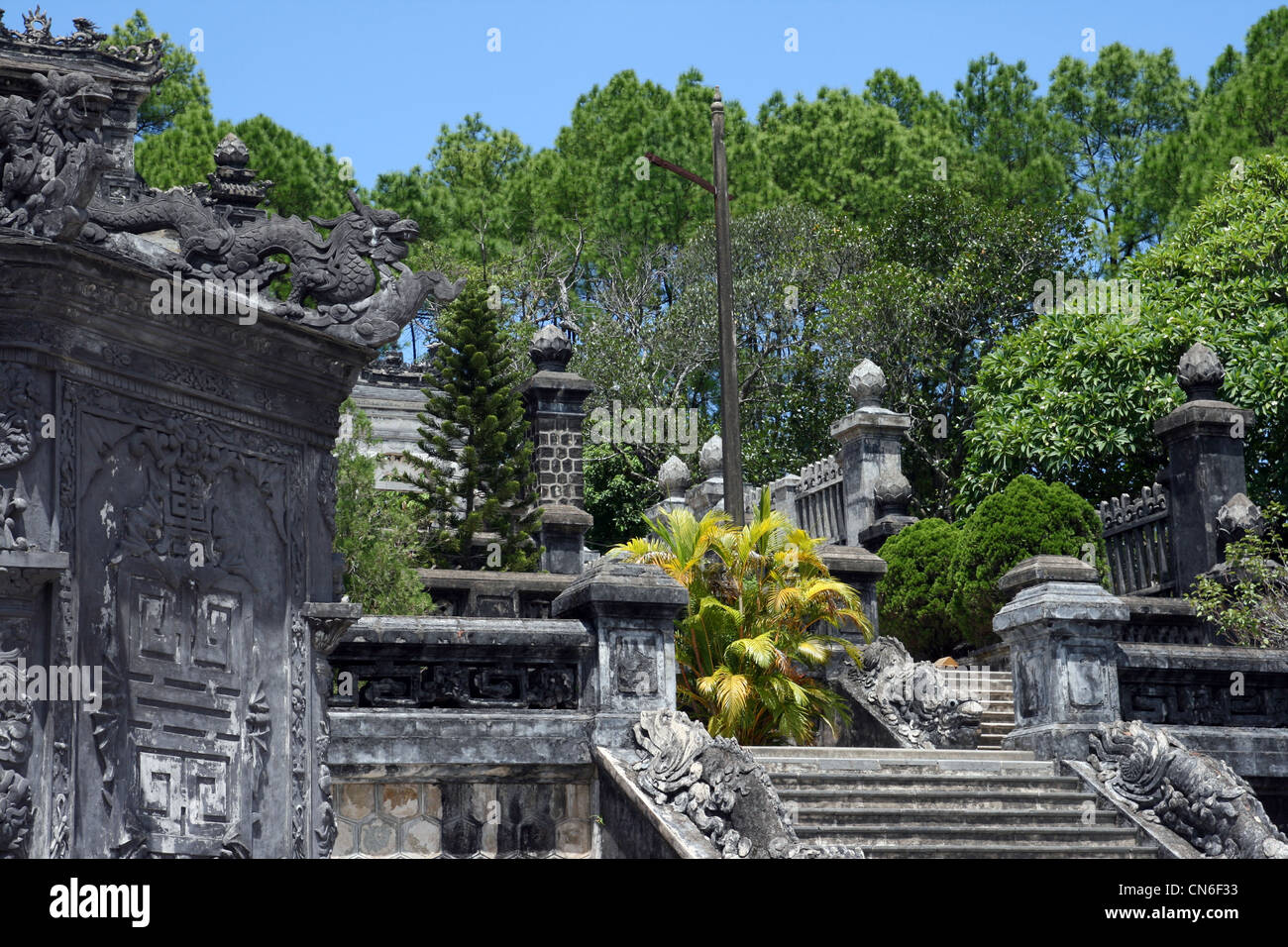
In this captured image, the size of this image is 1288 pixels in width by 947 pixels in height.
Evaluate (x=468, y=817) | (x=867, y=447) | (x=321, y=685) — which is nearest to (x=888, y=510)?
(x=867, y=447)

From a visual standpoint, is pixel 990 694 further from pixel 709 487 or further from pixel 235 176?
pixel 235 176

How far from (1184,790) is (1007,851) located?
162cm

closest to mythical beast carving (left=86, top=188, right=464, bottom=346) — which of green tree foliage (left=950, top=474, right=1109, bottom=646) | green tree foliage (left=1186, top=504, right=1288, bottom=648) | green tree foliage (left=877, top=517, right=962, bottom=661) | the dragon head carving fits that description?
the dragon head carving

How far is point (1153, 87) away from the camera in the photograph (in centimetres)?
4681

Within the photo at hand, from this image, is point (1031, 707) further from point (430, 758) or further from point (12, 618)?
point (12, 618)

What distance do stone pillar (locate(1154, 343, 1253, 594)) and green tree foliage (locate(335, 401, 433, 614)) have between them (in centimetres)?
963

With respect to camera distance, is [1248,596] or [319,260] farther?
[1248,596]

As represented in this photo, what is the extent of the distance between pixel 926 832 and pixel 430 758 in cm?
360

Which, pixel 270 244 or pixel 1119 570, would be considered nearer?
pixel 270 244

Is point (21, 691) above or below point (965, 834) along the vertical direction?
above

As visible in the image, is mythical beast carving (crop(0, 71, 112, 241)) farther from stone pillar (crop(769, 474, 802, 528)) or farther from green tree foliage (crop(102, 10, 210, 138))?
green tree foliage (crop(102, 10, 210, 138))

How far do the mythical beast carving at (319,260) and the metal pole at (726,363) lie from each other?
38.4 feet

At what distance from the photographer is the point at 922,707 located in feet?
50.5

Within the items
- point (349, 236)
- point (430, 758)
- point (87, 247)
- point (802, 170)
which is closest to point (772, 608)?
point (430, 758)
